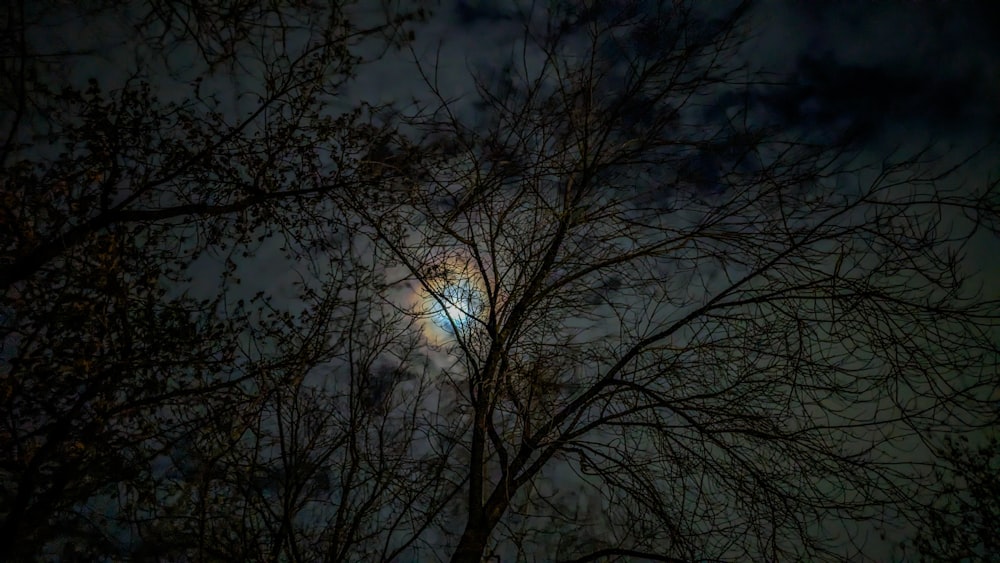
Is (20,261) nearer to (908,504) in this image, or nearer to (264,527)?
(264,527)

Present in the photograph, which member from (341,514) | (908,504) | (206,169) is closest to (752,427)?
(908,504)

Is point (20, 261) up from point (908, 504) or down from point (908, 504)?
up

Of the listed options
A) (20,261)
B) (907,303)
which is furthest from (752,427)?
(20,261)

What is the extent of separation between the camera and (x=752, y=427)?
12.4 feet

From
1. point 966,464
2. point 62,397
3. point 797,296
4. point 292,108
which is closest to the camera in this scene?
point 966,464

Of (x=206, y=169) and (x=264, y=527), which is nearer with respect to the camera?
(x=264, y=527)

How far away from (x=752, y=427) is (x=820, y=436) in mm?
440

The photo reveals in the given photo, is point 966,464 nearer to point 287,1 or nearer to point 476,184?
point 476,184

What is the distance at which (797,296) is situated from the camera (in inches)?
146

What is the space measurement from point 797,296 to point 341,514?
12.3 feet

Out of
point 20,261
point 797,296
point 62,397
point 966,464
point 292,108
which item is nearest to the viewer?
point 966,464

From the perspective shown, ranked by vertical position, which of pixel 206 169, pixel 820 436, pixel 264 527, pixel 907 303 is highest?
pixel 206 169

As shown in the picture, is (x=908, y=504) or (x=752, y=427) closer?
(x=908, y=504)

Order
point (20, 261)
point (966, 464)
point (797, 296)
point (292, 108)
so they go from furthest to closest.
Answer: point (292, 108), point (797, 296), point (20, 261), point (966, 464)
